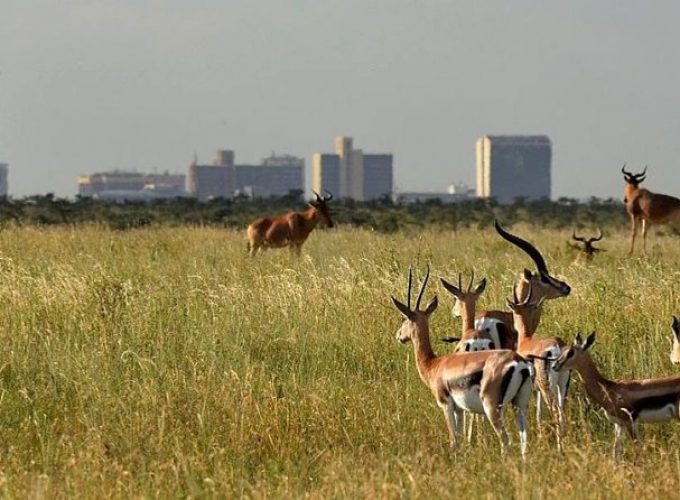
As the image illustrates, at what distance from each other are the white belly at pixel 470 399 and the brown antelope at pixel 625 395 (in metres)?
0.57

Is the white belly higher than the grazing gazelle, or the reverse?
the grazing gazelle

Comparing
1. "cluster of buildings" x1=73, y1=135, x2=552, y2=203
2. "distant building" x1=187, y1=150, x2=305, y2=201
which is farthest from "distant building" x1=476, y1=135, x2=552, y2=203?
"distant building" x1=187, y1=150, x2=305, y2=201

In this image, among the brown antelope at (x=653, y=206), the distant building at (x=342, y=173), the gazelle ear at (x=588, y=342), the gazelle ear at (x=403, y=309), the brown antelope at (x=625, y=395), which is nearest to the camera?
the brown antelope at (x=625, y=395)

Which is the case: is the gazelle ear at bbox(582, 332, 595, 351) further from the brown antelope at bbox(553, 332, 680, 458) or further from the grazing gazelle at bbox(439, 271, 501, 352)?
the grazing gazelle at bbox(439, 271, 501, 352)

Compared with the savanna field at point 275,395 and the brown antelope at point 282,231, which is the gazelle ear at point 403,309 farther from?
the brown antelope at point 282,231

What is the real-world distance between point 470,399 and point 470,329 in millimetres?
1403

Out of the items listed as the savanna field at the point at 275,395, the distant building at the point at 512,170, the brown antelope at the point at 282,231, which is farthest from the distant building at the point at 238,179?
the savanna field at the point at 275,395

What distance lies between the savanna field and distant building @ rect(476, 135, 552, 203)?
170 m

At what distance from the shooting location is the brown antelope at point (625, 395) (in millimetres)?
6559

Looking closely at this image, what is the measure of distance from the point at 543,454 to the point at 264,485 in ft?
4.56

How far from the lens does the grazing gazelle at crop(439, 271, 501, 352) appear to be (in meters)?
7.57

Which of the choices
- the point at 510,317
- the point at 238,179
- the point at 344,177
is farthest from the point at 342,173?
the point at 510,317

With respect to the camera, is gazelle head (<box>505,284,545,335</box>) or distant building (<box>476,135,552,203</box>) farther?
distant building (<box>476,135,552,203</box>)

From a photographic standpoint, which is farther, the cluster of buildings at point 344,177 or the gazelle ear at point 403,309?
the cluster of buildings at point 344,177
